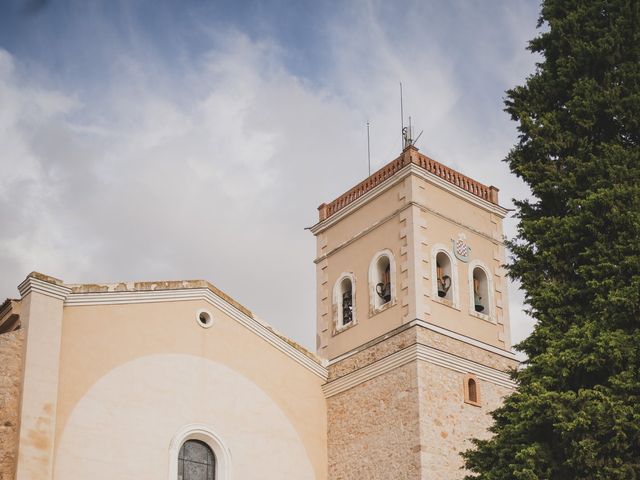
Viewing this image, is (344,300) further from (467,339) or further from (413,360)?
(413,360)

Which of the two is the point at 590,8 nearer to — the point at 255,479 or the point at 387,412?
the point at 387,412

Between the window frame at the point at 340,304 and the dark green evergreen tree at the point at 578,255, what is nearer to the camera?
the dark green evergreen tree at the point at 578,255

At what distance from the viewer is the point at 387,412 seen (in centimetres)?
2141

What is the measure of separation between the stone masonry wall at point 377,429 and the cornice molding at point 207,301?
1.17 m

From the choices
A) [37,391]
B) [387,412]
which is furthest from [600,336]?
[37,391]

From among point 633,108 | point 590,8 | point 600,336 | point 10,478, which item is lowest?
point 10,478

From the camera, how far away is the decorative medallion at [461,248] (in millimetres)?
23484

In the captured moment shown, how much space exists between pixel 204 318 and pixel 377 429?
163 inches

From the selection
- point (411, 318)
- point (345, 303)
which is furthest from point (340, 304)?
point (411, 318)

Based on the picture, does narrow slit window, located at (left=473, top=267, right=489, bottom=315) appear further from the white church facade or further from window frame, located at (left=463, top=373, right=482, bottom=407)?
window frame, located at (left=463, top=373, right=482, bottom=407)

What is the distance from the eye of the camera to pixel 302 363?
22.9 meters

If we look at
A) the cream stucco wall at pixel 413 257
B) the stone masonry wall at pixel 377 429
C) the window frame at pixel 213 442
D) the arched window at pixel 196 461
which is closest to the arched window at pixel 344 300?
the cream stucco wall at pixel 413 257

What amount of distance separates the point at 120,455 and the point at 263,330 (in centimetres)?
448

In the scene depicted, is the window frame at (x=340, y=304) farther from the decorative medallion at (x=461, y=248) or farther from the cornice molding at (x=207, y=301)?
the decorative medallion at (x=461, y=248)
